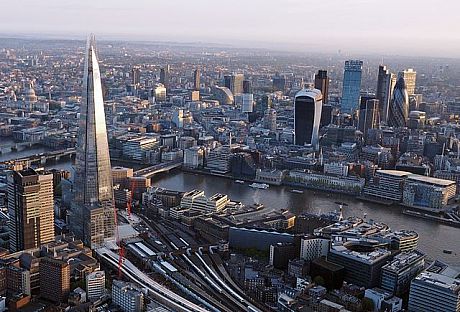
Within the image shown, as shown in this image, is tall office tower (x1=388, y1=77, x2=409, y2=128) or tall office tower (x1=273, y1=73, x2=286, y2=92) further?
tall office tower (x1=273, y1=73, x2=286, y2=92)

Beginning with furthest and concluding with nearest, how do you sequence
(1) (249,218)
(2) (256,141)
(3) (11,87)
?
1. (3) (11,87)
2. (2) (256,141)
3. (1) (249,218)

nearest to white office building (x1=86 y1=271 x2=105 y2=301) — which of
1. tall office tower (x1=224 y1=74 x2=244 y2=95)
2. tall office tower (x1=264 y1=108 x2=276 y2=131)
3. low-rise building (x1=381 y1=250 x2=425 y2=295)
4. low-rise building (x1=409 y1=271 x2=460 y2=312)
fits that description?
low-rise building (x1=381 y1=250 x2=425 y2=295)

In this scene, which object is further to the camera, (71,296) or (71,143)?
(71,143)

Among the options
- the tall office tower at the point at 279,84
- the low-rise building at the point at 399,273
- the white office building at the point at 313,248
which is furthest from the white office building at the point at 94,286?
the tall office tower at the point at 279,84

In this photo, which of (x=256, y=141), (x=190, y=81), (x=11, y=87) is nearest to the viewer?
(x=256, y=141)

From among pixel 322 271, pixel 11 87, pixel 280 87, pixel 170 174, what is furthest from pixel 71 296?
pixel 280 87

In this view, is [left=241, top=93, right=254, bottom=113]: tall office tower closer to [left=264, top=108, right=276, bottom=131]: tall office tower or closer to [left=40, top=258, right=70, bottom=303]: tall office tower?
[left=264, top=108, right=276, bottom=131]: tall office tower

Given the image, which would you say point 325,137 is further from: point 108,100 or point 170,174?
point 108,100
